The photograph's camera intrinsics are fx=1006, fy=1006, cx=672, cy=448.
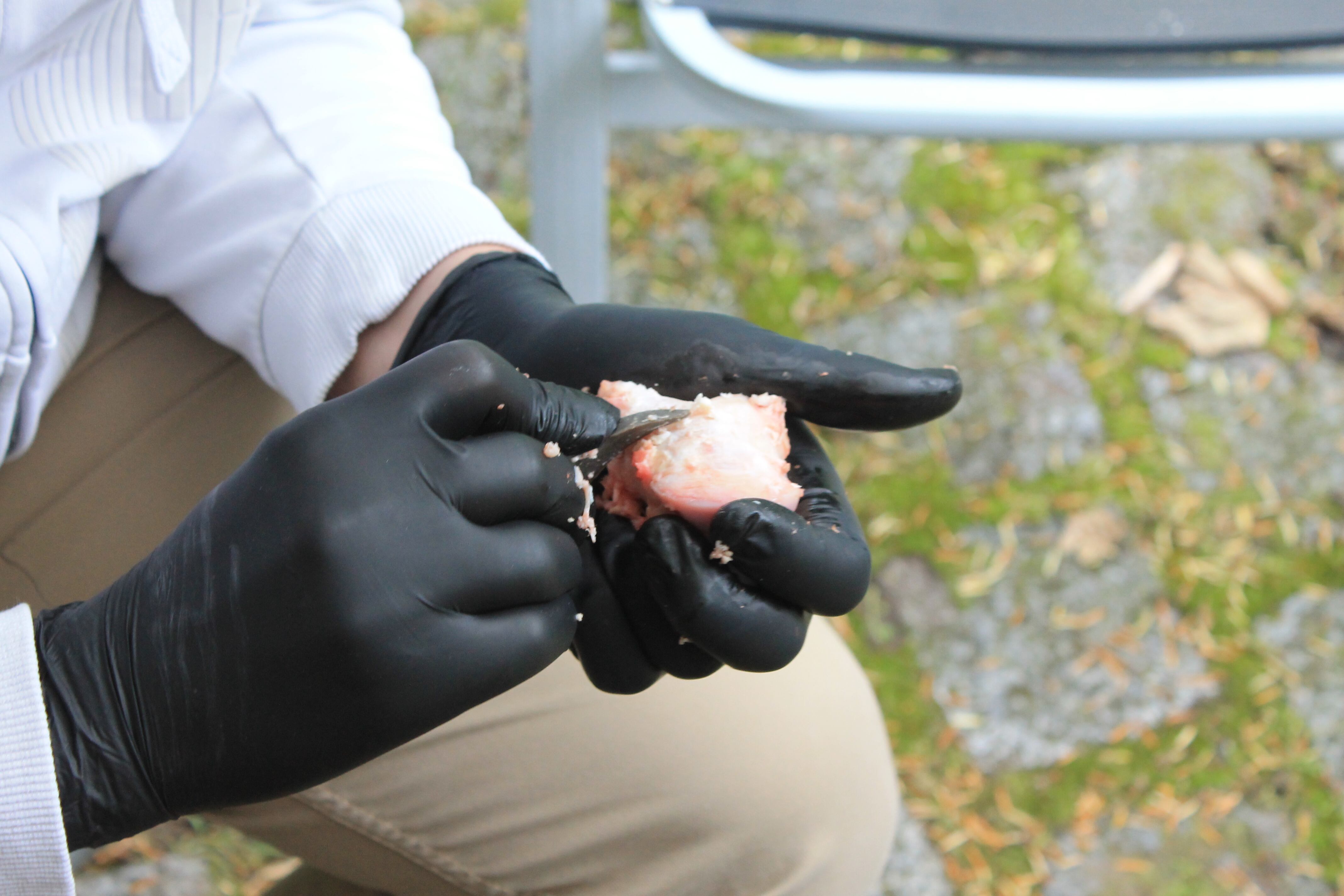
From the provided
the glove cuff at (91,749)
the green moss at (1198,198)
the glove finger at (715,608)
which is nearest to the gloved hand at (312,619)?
the glove cuff at (91,749)

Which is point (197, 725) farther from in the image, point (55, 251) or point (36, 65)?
point (36, 65)

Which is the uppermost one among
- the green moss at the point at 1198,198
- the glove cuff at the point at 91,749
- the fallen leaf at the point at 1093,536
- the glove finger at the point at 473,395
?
the glove finger at the point at 473,395

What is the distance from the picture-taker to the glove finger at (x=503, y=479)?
0.79 metres

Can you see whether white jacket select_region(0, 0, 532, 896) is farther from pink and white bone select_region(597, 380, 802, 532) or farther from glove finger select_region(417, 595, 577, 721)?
glove finger select_region(417, 595, 577, 721)

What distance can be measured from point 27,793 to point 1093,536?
6.04 ft

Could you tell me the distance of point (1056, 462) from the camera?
209 centimetres

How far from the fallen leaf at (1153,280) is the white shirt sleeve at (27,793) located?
217 cm

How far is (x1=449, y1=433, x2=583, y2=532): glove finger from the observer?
2.58 ft

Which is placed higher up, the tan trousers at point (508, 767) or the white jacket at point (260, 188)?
the white jacket at point (260, 188)

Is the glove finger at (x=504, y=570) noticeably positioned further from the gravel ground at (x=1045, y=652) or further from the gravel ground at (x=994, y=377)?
the gravel ground at (x=994, y=377)

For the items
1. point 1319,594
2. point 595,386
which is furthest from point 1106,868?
point 595,386

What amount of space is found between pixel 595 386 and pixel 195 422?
0.46m

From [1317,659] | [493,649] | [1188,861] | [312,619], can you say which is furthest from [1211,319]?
[312,619]

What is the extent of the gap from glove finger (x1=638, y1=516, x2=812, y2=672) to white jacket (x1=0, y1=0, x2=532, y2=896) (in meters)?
0.45
